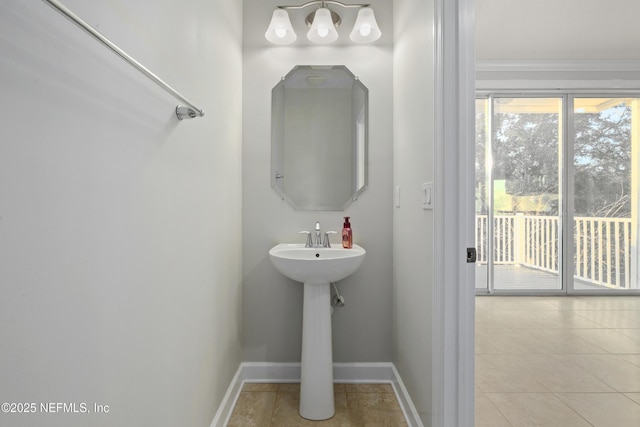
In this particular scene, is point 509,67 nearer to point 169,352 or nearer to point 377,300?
point 377,300

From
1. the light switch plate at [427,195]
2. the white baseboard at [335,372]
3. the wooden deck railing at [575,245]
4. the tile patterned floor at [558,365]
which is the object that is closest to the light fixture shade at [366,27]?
the light switch plate at [427,195]

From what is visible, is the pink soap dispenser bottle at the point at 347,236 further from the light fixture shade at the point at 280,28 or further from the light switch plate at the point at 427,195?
the light fixture shade at the point at 280,28

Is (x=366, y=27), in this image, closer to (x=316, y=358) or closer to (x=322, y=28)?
(x=322, y=28)

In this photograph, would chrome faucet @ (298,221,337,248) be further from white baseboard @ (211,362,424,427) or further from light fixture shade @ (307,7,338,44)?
light fixture shade @ (307,7,338,44)

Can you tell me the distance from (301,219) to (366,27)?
1.17 m

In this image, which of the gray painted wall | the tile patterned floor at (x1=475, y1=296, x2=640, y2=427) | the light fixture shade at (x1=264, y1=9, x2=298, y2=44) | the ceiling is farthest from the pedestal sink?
the ceiling

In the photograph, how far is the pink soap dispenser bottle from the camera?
6.12 feet

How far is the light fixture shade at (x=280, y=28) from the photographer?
6.14 feet

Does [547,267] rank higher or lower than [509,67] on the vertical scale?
lower

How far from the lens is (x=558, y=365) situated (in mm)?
2137

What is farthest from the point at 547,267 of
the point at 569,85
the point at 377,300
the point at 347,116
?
the point at 347,116

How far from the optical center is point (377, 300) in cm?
198

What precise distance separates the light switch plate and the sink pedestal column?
647 millimetres

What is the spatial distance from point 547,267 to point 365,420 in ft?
10.8
